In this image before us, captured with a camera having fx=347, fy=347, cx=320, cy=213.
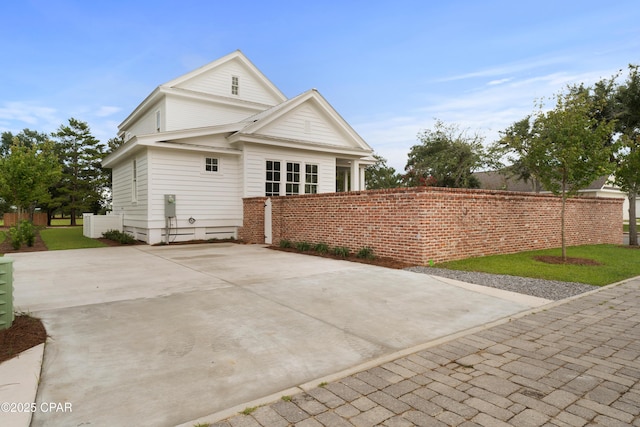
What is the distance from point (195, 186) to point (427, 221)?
10.1 m

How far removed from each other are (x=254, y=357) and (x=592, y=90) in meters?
27.3

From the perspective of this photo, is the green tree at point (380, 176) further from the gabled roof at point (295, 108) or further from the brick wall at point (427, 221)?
the brick wall at point (427, 221)

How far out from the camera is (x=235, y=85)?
19.4 metres

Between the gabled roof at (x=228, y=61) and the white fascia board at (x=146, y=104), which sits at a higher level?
the gabled roof at (x=228, y=61)

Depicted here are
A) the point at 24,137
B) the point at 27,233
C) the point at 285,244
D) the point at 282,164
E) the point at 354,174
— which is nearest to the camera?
the point at 285,244

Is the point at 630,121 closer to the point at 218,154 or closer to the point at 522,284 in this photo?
the point at 522,284

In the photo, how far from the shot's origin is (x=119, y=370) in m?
3.10

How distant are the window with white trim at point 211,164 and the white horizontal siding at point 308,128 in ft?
7.89

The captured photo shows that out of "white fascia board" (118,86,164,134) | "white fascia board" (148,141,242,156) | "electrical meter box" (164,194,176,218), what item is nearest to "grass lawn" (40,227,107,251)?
"electrical meter box" (164,194,176,218)

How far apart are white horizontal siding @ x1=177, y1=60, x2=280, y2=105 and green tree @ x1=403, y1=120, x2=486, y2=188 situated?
678 inches

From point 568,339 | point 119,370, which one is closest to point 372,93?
point 568,339

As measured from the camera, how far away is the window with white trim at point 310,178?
1694cm

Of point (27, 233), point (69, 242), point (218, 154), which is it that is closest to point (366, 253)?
point (218, 154)

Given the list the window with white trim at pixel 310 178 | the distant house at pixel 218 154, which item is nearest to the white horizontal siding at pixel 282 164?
the distant house at pixel 218 154
